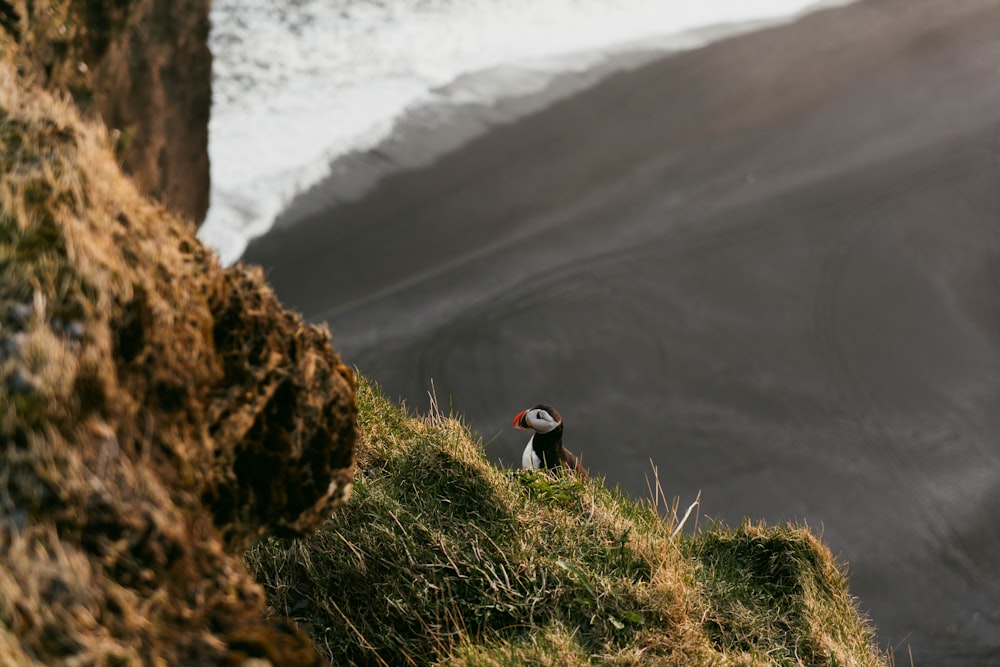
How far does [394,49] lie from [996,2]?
29.5 feet

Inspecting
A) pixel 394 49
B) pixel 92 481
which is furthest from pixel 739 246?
pixel 92 481

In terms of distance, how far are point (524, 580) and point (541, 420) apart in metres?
2.67

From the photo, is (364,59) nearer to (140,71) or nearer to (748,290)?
(140,71)

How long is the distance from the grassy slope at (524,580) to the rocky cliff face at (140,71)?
2727 mm

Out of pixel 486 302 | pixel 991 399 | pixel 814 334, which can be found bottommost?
pixel 991 399

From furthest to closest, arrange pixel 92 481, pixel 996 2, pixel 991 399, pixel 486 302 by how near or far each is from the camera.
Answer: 1. pixel 996 2
2. pixel 486 302
3. pixel 991 399
4. pixel 92 481

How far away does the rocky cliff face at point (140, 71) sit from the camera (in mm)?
5285

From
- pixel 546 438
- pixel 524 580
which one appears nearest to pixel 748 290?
pixel 546 438

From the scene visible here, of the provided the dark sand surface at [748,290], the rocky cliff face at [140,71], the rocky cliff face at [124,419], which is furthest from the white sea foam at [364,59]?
the rocky cliff face at [124,419]

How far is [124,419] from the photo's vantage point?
2182 mm

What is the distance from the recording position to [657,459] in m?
7.91

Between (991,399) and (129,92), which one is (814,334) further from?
(129,92)

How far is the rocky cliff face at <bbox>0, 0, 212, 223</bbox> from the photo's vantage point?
529 centimetres

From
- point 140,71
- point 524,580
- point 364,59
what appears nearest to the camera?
point 524,580
